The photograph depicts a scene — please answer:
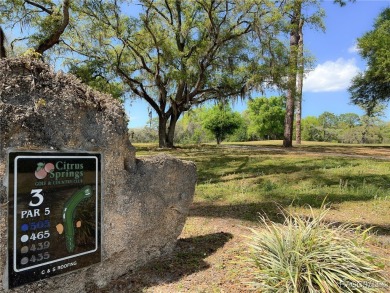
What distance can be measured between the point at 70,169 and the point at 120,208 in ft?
2.31

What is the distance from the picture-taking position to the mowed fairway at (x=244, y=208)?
3.43 metres

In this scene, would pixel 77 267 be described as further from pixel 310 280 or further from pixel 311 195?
pixel 311 195

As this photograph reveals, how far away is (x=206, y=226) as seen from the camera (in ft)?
16.9

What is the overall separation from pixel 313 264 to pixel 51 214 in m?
2.18

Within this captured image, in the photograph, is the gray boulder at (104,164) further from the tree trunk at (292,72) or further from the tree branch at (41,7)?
the tree trunk at (292,72)

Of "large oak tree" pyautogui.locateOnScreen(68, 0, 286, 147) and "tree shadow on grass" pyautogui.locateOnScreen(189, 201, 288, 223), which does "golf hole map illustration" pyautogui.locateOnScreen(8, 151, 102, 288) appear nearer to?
"tree shadow on grass" pyautogui.locateOnScreen(189, 201, 288, 223)

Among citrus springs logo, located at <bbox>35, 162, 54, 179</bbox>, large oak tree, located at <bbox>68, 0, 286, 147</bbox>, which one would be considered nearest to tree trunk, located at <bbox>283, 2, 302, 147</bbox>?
large oak tree, located at <bbox>68, 0, 286, 147</bbox>

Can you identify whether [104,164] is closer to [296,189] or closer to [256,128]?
[296,189]

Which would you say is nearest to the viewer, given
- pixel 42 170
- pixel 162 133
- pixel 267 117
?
pixel 42 170

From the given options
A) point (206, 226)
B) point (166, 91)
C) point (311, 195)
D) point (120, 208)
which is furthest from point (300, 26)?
point (120, 208)

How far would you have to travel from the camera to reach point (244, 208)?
6.04m

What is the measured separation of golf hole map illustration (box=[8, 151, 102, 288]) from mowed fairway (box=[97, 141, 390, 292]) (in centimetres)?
63

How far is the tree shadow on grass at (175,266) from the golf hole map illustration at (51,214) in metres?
0.41

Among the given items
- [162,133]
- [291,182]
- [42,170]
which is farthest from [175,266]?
[162,133]
